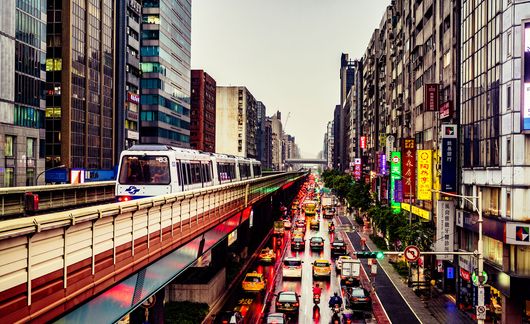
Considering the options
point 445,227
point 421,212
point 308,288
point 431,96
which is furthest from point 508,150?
point 421,212

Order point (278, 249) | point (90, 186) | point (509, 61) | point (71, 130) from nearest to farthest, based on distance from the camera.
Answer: point (509, 61) < point (90, 186) < point (278, 249) < point (71, 130)

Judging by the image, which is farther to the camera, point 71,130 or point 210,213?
point 71,130

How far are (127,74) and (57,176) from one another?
3089 centimetres

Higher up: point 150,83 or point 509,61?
point 150,83

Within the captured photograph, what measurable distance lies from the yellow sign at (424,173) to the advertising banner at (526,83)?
21924 millimetres

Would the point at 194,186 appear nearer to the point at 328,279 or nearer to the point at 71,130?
the point at 328,279

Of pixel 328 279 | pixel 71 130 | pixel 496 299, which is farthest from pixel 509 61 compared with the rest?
pixel 71 130

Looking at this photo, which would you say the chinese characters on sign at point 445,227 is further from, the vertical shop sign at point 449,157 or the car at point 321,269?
the car at point 321,269

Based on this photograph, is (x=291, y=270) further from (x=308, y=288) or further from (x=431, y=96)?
(x=431, y=96)

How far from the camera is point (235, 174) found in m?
58.4

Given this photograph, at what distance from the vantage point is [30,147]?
266 ft

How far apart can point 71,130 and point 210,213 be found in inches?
2822

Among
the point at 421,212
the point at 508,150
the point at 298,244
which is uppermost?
the point at 508,150

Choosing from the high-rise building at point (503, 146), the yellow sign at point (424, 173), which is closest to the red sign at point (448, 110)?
the high-rise building at point (503, 146)
